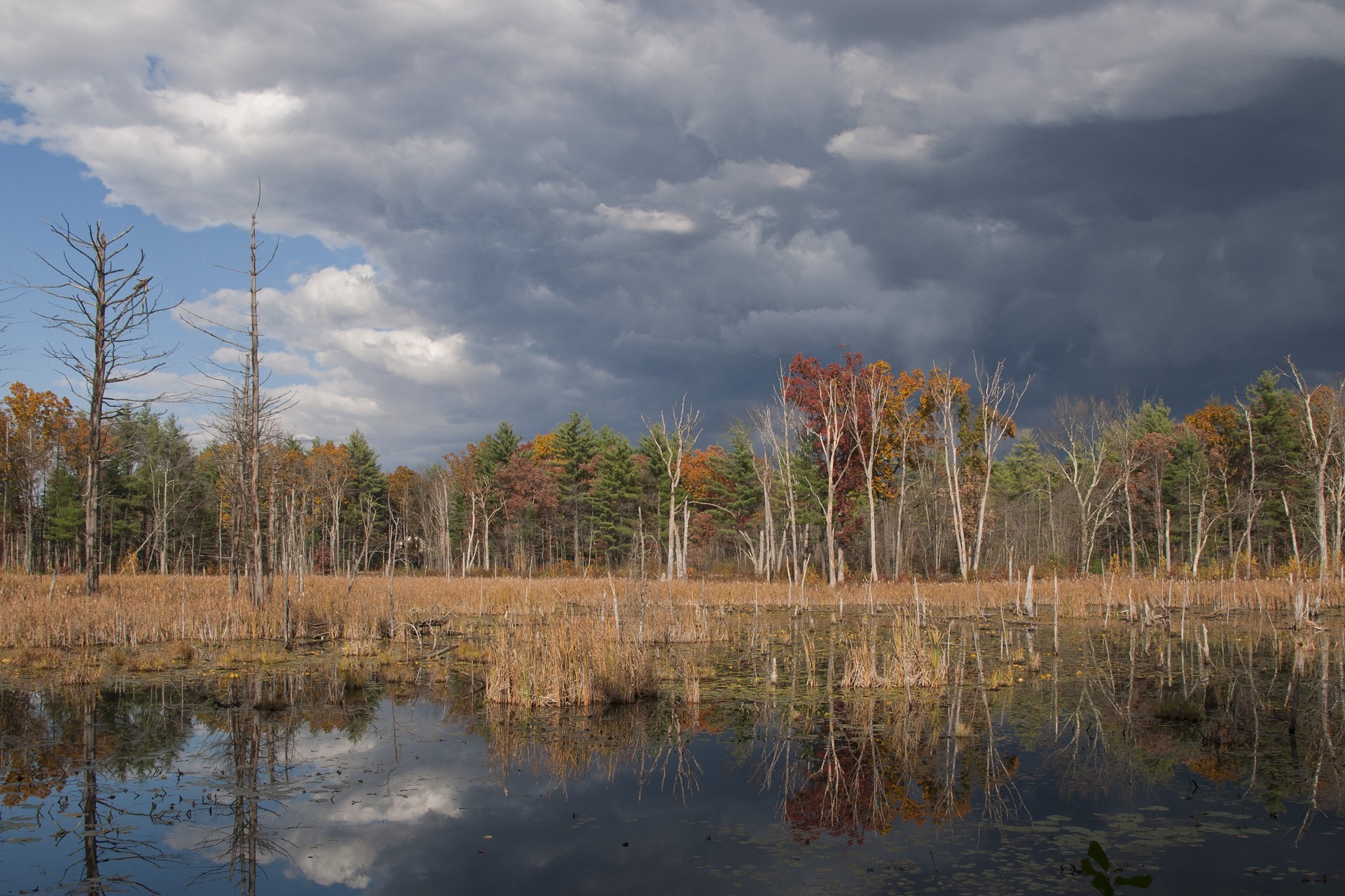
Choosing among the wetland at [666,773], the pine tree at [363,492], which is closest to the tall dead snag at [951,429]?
the wetland at [666,773]

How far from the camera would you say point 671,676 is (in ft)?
43.3

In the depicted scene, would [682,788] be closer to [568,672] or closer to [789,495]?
[568,672]

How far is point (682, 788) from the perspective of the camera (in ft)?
25.9

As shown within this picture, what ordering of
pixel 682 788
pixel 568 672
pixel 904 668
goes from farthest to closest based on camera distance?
pixel 904 668 < pixel 568 672 < pixel 682 788

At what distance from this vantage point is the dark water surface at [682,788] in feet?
19.5

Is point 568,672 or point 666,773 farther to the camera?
point 568,672

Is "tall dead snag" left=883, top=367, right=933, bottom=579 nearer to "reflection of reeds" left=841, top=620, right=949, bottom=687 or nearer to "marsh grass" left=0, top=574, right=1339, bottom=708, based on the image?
"marsh grass" left=0, top=574, right=1339, bottom=708

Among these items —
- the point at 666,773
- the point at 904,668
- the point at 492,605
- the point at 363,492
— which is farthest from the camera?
the point at 363,492

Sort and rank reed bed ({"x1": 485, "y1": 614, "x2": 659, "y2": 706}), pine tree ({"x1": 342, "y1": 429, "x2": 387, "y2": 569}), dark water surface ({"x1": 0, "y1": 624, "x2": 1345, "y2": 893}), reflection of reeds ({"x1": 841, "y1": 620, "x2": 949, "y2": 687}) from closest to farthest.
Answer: dark water surface ({"x1": 0, "y1": 624, "x2": 1345, "y2": 893}) < reed bed ({"x1": 485, "y1": 614, "x2": 659, "y2": 706}) < reflection of reeds ({"x1": 841, "y1": 620, "x2": 949, "y2": 687}) < pine tree ({"x1": 342, "y1": 429, "x2": 387, "y2": 569})

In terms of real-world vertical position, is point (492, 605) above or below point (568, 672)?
below

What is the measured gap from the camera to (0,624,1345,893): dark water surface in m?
5.94

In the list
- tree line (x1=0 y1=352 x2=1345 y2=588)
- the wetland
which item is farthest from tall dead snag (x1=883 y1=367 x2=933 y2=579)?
the wetland

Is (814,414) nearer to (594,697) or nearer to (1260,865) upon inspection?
(594,697)

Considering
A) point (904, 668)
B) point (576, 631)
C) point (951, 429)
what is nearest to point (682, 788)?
point (576, 631)
